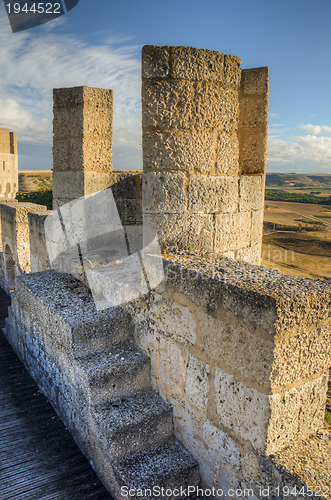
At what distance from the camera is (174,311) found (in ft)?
9.46

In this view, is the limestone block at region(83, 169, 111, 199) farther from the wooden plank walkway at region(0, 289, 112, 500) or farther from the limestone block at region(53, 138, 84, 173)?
the wooden plank walkway at region(0, 289, 112, 500)

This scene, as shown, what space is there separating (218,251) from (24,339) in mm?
2844

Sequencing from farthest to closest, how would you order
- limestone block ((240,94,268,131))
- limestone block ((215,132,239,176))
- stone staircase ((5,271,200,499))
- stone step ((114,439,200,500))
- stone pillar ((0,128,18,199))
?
stone pillar ((0,128,18,199)) < limestone block ((240,94,268,131)) < limestone block ((215,132,239,176)) < stone staircase ((5,271,200,499)) < stone step ((114,439,200,500))

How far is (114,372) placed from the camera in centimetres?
305

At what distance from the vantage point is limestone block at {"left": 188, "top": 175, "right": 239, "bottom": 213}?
10.5 ft

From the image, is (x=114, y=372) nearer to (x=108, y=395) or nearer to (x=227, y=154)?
(x=108, y=395)

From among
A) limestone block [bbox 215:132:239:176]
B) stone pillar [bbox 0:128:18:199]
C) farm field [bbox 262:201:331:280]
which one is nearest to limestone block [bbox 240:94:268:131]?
limestone block [bbox 215:132:239:176]

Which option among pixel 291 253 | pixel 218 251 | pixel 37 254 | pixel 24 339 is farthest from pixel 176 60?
pixel 291 253

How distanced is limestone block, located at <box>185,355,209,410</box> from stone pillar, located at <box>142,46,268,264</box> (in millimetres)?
989

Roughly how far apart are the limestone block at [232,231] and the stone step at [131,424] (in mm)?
1430

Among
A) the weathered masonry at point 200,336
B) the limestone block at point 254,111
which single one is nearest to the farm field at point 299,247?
the limestone block at point 254,111

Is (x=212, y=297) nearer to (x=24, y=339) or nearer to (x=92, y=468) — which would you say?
(x=92, y=468)

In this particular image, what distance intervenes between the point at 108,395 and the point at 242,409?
116 cm

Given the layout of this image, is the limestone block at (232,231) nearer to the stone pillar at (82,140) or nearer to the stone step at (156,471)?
the stone step at (156,471)
